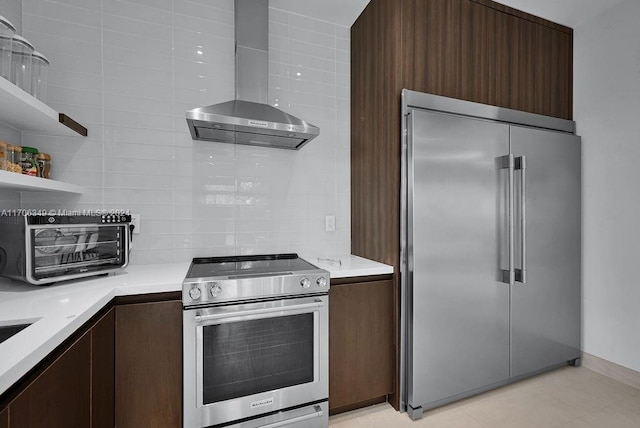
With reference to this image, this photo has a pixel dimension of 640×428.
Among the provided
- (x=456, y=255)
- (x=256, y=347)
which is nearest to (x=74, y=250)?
(x=256, y=347)

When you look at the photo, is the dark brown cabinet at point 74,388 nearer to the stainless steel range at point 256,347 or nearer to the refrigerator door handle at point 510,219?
the stainless steel range at point 256,347

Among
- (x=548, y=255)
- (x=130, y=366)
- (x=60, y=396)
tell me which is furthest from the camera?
(x=548, y=255)

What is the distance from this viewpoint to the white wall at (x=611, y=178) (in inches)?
84.0

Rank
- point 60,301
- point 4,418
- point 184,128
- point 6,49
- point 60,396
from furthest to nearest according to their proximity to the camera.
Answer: point 184,128
point 6,49
point 60,301
point 60,396
point 4,418

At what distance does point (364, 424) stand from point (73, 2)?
297 centimetres

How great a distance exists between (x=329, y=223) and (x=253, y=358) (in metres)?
1.11

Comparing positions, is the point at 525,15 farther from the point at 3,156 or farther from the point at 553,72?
the point at 3,156

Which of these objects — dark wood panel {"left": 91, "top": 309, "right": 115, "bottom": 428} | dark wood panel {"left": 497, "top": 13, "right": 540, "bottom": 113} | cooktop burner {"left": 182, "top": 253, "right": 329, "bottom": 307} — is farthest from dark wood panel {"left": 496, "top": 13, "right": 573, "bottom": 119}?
dark wood panel {"left": 91, "top": 309, "right": 115, "bottom": 428}

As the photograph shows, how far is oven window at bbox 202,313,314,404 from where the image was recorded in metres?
1.52

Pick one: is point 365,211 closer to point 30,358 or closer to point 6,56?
point 30,358

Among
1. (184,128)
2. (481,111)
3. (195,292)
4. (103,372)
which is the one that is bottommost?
(103,372)

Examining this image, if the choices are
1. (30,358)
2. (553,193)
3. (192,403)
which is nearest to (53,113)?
(30,358)

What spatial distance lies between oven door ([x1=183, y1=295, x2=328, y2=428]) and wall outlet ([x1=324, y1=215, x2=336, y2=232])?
0.76 m

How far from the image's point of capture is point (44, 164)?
5.53 ft
